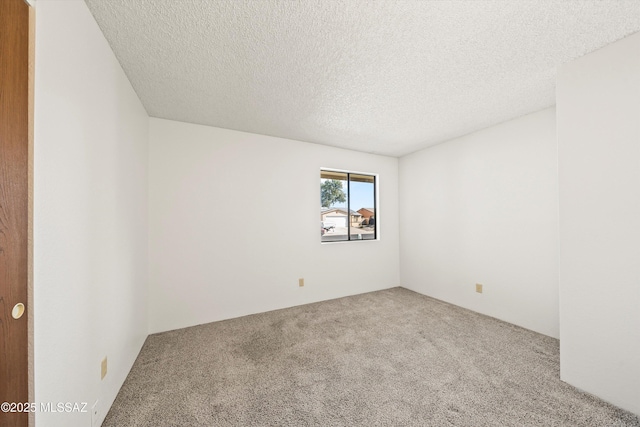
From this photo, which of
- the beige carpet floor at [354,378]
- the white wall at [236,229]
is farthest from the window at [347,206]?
the beige carpet floor at [354,378]

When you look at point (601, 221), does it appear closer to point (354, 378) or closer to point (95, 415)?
point (354, 378)

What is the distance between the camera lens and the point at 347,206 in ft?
12.8

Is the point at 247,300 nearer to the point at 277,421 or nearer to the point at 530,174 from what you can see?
the point at 277,421

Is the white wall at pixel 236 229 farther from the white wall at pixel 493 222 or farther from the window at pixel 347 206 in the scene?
the white wall at pixel 493 222

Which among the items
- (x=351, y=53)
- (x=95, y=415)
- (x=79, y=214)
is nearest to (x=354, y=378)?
(x=95, y=415)

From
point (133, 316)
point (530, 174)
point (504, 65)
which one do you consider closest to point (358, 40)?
point (504, 65)

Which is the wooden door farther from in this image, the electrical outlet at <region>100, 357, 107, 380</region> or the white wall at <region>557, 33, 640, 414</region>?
the white wall at <region>557, 33, 640, 414</region>

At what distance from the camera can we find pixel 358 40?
151cm

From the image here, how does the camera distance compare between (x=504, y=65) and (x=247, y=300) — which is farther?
(x=247, y=300)

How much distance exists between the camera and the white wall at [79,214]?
3.08 feet

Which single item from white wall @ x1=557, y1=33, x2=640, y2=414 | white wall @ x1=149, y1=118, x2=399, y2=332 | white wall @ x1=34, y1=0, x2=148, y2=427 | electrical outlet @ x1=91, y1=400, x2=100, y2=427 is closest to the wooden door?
white wall @ x1=34, y1=0, x2=148, y2=427

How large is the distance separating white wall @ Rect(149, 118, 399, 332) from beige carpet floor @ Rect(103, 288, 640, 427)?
1.31 ft

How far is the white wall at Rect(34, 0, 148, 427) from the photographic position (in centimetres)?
94

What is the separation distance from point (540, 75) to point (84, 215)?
11.1 feet
